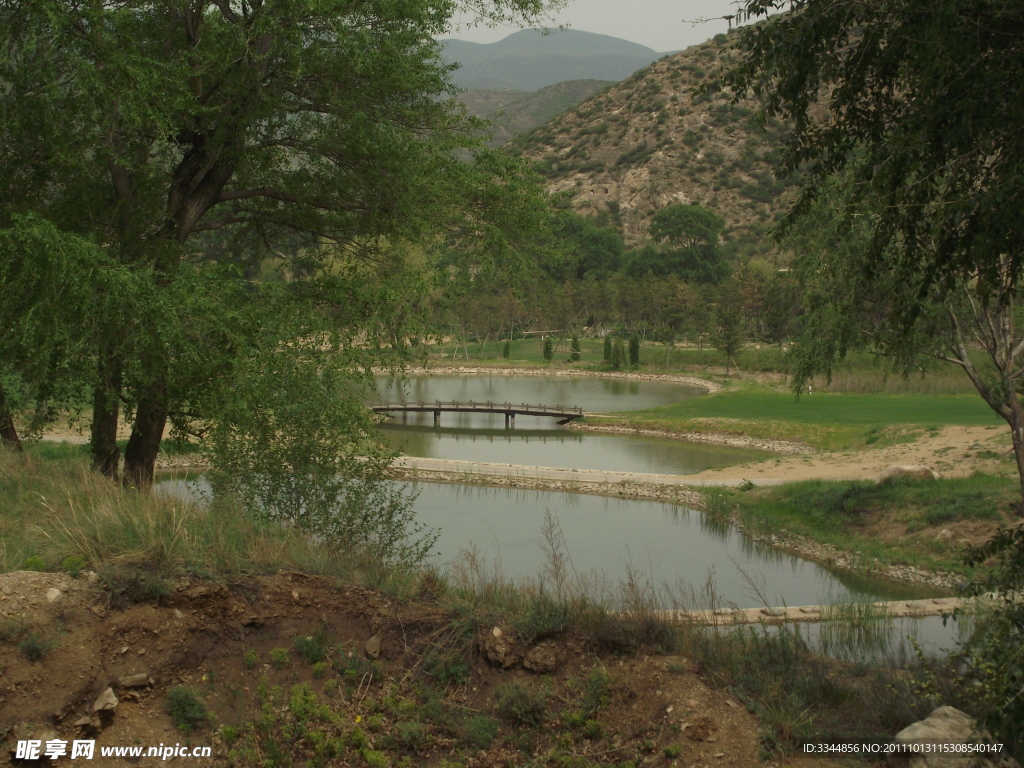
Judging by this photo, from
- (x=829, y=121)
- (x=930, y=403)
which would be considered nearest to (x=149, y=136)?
(x=829, y=121)

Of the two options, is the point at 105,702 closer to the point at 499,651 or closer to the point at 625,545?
the point at 499,651

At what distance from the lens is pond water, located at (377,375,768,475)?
116ft

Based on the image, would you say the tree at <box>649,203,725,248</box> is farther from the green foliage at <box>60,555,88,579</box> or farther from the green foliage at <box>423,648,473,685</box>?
the green foliage at <box>60,555,88,579</box>

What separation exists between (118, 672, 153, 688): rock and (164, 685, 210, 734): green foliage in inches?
7.2

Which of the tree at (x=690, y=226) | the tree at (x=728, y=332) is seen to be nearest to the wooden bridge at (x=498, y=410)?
the tree at (x=728, y=332)

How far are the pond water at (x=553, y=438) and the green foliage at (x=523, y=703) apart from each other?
19.1m

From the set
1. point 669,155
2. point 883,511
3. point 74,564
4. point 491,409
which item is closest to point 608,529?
point 883,511

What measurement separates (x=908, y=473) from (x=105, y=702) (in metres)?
21.7

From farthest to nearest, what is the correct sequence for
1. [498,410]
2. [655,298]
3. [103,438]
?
[655,298] → [498,410] → [103,438]

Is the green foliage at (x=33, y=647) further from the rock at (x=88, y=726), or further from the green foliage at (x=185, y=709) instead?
the green foliage at (x=185, y=709)

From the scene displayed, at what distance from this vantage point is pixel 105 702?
5.99 meters

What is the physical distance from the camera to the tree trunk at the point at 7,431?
11.8 meters

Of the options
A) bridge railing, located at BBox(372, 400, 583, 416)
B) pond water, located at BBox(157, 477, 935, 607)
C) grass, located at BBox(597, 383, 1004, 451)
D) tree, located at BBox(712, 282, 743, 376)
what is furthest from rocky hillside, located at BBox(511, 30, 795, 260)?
pond water, located at BBox(157, 477, 935, 607)

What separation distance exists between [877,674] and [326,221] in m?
9.41
